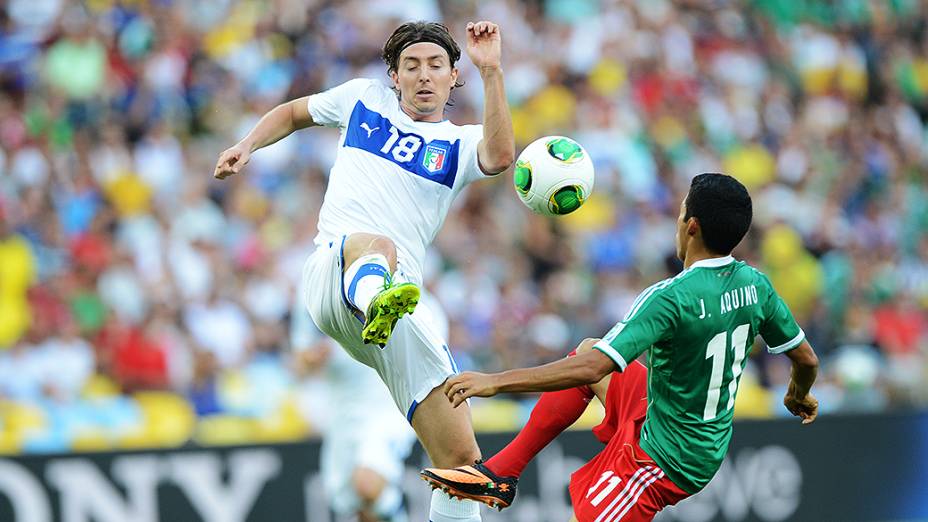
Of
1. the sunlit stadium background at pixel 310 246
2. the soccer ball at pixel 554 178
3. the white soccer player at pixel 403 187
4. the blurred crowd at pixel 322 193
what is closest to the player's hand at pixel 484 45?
the white soccer player at pixel 403 187

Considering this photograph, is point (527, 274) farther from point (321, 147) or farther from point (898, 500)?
point (898, 500)

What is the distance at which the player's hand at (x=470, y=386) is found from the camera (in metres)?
5.25

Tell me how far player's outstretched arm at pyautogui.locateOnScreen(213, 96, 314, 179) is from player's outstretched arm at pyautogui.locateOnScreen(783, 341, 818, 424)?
2.56 metres

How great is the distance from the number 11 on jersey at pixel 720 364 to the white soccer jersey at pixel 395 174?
142 centimetres

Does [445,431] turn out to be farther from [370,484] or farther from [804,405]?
[370,484]

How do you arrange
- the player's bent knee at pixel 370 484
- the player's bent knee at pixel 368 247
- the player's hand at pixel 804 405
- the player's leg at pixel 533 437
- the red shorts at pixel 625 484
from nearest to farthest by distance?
1. the red shorts at pixel 625 484
2. the player's bent knee at pixel 368 247
3. the player's leg at pixel 533 437
4. the player's hand at pixel 804 405
5. the player's bent knee at pixel 370 484

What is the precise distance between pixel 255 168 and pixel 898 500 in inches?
249

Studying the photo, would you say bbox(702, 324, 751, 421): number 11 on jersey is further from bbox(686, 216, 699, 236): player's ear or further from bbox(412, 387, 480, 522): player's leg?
bbox(412, 387, 480, 522): player's leg

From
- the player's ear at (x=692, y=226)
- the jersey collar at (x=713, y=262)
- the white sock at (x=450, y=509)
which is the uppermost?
the player's ear at (x=692, y=226)

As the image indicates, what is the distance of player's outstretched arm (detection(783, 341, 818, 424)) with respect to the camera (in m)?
6.08

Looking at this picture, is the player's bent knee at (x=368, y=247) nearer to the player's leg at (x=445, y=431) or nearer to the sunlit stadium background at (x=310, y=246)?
the player's leg at (x=445, y=431)

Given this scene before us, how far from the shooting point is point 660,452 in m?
5.90

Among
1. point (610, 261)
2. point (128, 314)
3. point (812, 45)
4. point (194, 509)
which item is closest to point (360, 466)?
point (194, 509)

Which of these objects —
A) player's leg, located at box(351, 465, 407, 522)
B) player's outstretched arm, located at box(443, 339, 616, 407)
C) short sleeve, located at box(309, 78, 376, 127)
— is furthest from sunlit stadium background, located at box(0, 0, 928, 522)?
player's outstretched arm, located at box(443, 339, 616, 407)
